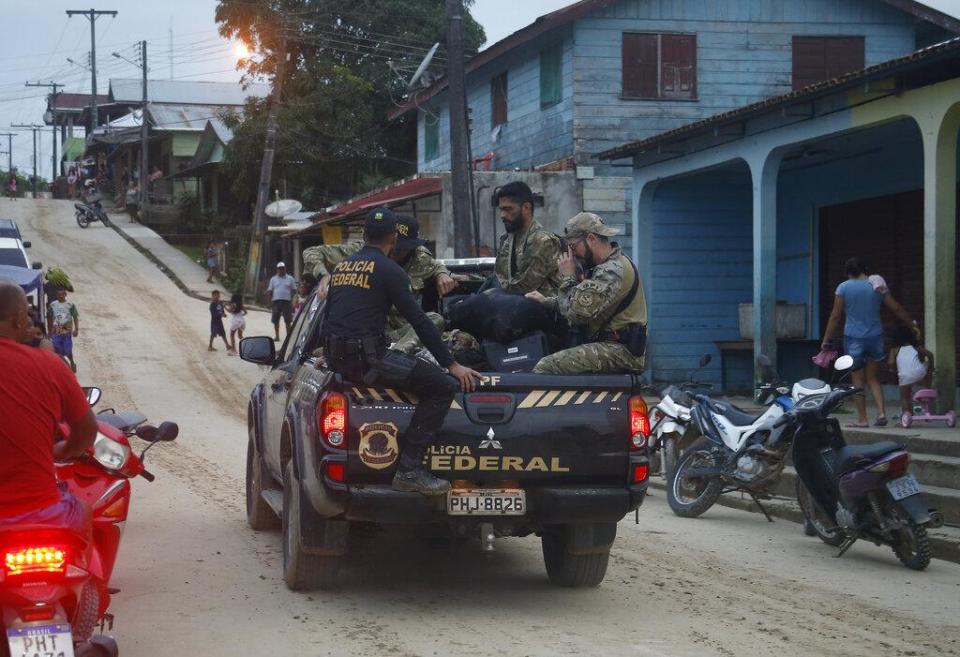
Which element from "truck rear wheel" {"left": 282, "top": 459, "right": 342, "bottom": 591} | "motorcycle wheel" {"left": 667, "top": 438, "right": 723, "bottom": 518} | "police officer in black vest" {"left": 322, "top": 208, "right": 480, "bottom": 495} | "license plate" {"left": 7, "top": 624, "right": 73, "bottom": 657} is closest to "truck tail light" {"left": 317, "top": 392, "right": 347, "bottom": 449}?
"police officer in black vest" {"left": 322, "top": 208, "right": 480, "bottom": 495}

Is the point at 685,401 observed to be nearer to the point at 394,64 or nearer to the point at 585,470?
the point at 585,470

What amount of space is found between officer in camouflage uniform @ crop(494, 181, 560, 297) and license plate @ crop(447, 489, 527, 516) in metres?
1.89

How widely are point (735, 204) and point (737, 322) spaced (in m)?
2.06

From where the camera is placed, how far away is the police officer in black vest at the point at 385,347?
654cm

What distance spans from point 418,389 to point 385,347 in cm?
35

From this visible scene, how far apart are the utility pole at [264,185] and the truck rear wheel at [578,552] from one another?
1113 inches

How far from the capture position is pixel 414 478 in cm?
652

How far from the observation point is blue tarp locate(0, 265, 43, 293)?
735 inches

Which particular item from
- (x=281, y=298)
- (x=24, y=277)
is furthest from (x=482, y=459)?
(x=281, y=298)

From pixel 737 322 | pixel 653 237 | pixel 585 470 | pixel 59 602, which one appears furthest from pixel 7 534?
pixel 737 322

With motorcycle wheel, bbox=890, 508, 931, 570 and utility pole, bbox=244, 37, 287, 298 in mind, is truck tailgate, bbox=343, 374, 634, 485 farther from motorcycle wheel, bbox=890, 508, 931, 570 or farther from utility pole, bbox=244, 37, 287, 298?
utility pole, bbox=244, 37, 287, 298

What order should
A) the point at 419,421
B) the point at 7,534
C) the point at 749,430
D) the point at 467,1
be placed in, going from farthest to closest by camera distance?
the point at 467,1
the point at 749,430
the point at 419,421
the point at 7,534

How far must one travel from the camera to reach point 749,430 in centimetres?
1048

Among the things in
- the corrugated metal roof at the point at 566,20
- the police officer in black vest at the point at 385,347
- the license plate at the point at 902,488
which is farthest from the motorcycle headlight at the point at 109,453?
the corrugated metal roof at the point at 566,20
